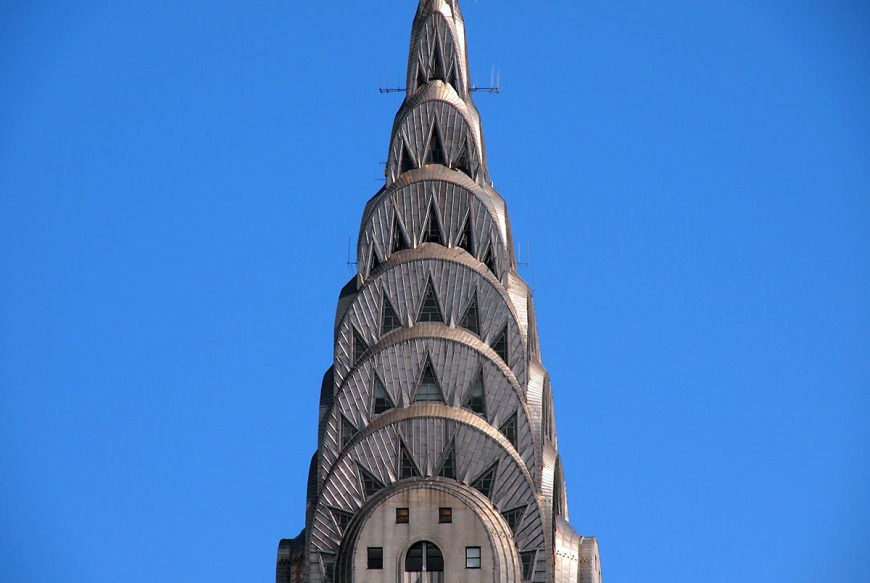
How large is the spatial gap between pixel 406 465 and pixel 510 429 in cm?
743

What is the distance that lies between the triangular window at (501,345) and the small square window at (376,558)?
16141mm

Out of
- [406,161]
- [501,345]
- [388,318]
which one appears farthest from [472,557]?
[406,161]

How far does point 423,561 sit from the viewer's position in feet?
579

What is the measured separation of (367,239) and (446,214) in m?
5.70

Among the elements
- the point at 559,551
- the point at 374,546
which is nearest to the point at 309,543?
the point at 374,546

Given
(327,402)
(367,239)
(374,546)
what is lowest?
(374,546)

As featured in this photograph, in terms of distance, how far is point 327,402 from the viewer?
183m

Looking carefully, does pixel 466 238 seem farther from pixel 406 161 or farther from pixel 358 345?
pixel 358 345

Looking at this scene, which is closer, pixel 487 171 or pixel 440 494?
pixel 440 494

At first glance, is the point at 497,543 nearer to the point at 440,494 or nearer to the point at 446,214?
the point at 440,494

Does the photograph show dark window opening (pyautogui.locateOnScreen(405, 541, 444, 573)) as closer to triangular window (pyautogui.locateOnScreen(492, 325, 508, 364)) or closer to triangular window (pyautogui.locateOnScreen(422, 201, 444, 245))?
triangular window (pyautogui.locateOnScreen(492, 325, 508, 364))

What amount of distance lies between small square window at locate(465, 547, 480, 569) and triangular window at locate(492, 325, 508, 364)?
45.8ft

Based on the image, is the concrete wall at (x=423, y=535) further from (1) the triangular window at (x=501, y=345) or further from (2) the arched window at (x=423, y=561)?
(1) the triangular window at (x=501, y=345)

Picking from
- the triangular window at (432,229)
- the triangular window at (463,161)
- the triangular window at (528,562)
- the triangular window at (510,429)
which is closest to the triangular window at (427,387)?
the triangular window at (510,429)
